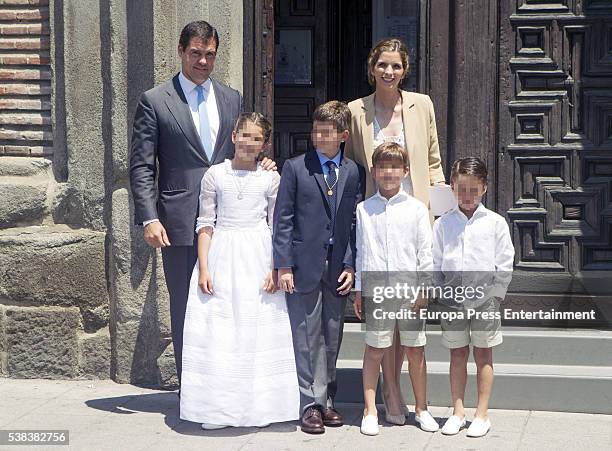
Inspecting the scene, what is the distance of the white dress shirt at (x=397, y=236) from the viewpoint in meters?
6.00

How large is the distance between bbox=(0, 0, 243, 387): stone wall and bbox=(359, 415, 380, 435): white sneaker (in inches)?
62.4

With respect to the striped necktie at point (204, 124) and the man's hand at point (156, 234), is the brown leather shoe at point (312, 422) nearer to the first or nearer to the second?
the man's hand at point (156, 234)

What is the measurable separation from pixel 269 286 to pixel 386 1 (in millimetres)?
4039

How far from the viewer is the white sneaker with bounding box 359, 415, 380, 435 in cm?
607

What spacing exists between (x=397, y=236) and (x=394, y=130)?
0.65m

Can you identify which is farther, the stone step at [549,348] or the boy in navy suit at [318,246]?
the stone step at [549,348]

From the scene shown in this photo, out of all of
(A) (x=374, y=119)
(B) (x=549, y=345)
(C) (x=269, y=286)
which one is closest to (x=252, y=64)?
(A) (x=374, y=119)

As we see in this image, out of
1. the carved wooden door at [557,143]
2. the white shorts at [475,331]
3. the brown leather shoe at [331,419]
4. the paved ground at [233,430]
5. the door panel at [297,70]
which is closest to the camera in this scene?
the paved ground at [233,430]

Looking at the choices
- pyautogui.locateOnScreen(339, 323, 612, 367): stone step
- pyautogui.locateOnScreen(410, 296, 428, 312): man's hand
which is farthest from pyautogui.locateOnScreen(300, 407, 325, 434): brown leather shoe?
pyautogui.locateOnScreen(339, 323, 612, 367): stone step

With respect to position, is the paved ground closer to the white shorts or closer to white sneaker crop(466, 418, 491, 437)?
white sneaker crop(466, 418, 491, 437)

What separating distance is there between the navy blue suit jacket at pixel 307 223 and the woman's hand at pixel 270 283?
3.3 inches

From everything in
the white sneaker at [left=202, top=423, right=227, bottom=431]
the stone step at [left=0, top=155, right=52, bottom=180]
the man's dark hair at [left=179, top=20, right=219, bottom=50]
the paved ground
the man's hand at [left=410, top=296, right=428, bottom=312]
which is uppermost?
the man's dark hair at [left=179, top=20, right=219, bottom=50]

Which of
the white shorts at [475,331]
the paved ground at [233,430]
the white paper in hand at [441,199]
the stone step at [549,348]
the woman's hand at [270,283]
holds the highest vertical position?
the white paper in hand at [441,199]

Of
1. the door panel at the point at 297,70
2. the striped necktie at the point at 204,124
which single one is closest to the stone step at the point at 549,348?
the striped necktie at the point at 204,124
